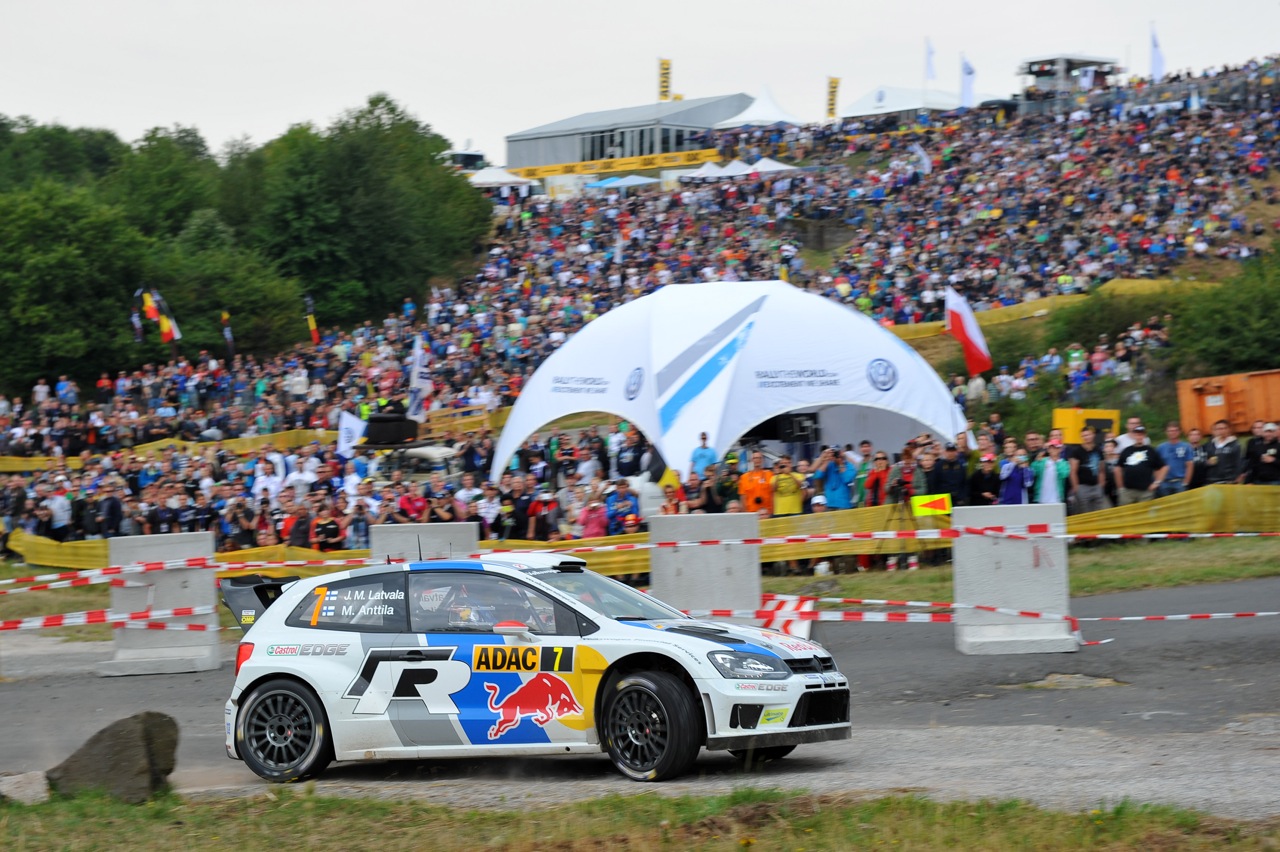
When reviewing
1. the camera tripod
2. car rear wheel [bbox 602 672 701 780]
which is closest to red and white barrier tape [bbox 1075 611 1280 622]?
the camera tripod

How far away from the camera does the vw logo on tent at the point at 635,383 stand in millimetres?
25828

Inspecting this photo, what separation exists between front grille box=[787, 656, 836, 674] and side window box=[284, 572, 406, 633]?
2553 millimetres

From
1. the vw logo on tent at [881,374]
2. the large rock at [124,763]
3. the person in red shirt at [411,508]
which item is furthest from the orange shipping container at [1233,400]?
the large rock at [124,763]

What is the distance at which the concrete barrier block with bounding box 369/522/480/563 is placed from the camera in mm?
13992

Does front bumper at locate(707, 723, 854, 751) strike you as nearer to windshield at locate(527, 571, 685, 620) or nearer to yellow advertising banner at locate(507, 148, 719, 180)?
windshield at locate(527, 571, 685, 620)

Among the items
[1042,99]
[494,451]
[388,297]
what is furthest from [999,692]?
[1042,99]

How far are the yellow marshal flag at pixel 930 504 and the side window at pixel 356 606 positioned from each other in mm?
9710

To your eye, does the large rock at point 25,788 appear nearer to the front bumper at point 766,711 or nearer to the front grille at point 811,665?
the front bumper at point 766,711

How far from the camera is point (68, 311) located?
2028 inches

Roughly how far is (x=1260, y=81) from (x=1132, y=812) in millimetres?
53113

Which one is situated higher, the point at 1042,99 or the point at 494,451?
the point at 1042,99

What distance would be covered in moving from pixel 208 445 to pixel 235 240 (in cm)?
3380

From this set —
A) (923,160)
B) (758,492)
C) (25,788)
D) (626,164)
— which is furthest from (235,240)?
(25,788)

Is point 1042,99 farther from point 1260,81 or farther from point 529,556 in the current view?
point 529,556
